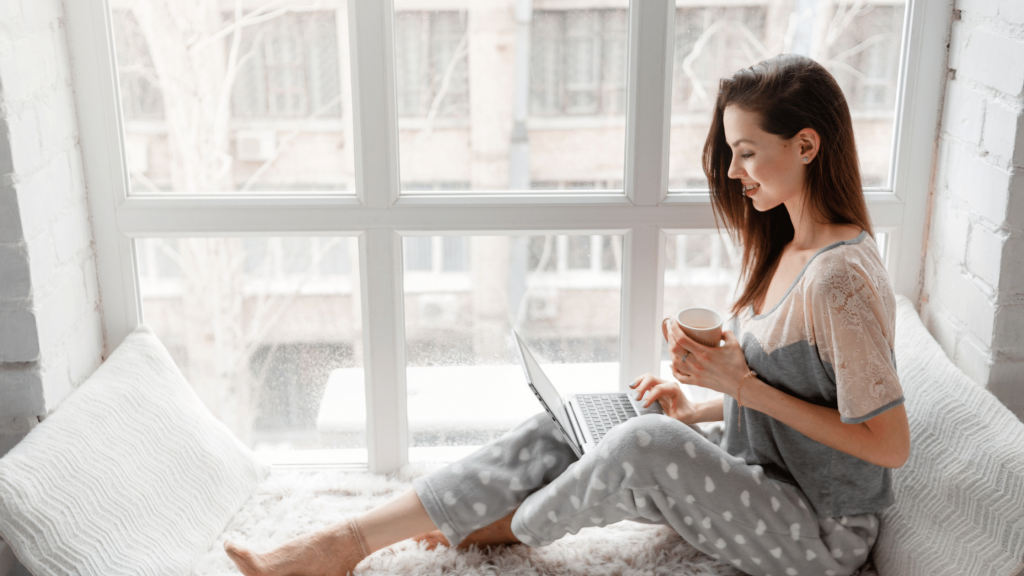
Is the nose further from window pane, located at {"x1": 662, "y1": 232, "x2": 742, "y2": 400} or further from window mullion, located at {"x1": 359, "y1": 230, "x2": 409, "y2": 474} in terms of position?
window mullion, located at {"x1": 359, "y1": 230, "x2": 409, "y2": 474}

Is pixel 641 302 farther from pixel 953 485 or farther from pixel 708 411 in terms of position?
pixel 953 485

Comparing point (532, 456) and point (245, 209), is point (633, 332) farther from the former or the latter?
point (245, 209)

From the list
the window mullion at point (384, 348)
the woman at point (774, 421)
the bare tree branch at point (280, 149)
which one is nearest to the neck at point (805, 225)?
the woman at point (774, 421)

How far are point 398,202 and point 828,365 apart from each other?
89cm

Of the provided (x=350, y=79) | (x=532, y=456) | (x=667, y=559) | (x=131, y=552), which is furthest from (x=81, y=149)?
(x=667, y=559)

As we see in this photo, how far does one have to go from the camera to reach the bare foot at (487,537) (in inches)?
61.6

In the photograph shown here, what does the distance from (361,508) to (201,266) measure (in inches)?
24.2

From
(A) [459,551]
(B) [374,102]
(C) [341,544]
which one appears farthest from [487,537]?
(B) [374,102]

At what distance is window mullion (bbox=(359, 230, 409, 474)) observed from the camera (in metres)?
1.74

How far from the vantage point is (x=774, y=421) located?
142 cm

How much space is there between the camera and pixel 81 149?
1.68 metres

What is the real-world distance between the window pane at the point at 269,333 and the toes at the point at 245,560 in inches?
16.7

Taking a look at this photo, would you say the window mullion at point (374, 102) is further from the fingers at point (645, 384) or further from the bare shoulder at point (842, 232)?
the bare shoulder at point (842, 232)

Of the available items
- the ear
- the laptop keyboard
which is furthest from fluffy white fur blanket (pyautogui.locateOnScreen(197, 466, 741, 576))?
the ear
